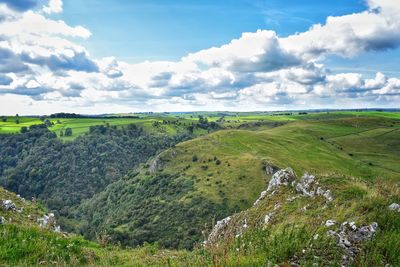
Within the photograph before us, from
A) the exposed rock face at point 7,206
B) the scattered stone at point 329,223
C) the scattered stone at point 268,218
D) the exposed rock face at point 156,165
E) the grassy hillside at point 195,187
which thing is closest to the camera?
the scattered stone at point 329,223

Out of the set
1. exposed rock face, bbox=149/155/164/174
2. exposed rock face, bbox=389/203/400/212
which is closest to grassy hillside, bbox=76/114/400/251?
exposed rock face, bbox=149/155/164/174

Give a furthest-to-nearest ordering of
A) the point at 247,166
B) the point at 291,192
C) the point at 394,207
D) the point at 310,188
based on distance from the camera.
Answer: the point at 247,166 < the point at 291,192 < the point at 310,188 < the point at 394,207

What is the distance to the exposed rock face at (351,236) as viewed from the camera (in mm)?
9803

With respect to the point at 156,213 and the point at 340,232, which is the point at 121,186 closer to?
the point at 156,213

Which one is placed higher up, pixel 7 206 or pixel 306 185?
pixel 306 185

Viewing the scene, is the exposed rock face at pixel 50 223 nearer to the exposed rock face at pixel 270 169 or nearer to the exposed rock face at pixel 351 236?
the exposed rock face at pixel 351 236

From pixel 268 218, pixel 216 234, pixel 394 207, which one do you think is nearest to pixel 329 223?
pixel 394 207

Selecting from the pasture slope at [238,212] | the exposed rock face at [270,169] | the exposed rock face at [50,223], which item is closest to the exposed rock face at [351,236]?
the pasture slope at [238,212]

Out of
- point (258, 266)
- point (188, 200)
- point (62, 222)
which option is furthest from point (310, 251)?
point (62, 222)

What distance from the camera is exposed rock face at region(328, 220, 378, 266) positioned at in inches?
386

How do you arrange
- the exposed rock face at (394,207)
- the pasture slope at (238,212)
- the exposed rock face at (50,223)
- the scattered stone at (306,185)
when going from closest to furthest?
the pasture slope at (238,212), the exposed rock face at (394,207), the exposed rock face at (50,223), the scattered stone at (306,185)

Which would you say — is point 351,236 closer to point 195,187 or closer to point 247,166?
point 195,187

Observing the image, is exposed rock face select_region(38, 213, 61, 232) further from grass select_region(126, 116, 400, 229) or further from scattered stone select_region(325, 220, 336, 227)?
grass select_region(126, 116, 400, 229)

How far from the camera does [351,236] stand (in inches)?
437
